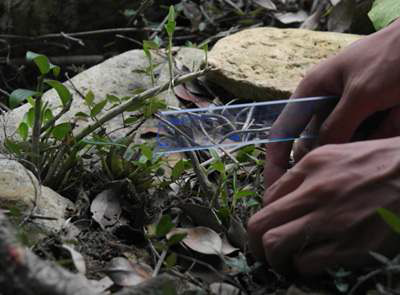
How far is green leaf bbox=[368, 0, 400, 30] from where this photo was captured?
2197 millimetres

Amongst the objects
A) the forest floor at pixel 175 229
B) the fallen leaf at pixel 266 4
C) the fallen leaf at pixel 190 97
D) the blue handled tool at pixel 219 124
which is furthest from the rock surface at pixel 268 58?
the blue handled tool at pixel 219 124

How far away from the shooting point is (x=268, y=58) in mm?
2299

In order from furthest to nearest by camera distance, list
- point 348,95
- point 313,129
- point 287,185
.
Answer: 1. point 313,129
2. point 348,95
3. point 287,185

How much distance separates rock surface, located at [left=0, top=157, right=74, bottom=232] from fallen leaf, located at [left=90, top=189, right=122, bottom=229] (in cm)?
6

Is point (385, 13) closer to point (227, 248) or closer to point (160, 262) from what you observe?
point (227, 248)

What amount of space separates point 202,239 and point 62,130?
402mm

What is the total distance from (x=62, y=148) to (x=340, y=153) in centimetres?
64

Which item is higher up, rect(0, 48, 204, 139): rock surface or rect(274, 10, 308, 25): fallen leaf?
rect(0, 48, 204, 139): rock surface

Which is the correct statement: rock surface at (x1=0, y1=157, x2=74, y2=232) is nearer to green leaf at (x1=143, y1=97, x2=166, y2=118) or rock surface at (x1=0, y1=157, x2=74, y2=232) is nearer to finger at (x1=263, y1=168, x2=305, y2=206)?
green leaf at (x1=143, y1=97, x2=166, y2=118)

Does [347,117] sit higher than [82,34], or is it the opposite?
[347,117]

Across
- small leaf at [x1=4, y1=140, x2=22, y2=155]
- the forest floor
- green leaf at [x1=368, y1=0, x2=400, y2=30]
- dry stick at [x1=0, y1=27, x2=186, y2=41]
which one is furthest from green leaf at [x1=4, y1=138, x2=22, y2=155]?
green leaf at [x1=368, y1=0, x2=400, y2=30]

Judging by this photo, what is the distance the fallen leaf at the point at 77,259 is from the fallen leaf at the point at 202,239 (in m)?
0.20

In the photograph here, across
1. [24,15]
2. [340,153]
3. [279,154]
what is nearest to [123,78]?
[24,15]

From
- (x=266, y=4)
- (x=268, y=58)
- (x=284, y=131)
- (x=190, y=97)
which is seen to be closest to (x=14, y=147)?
(x=284, y=131)
